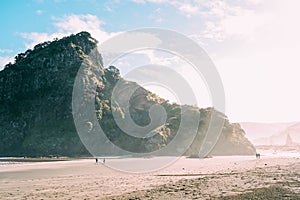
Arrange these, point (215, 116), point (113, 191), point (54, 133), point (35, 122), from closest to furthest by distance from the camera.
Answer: point (113, 191) < point (54, 133) < point (35, 122) < point (215, 116)

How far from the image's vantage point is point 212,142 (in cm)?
12962

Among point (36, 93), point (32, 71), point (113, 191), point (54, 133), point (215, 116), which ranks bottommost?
point (113, 191)

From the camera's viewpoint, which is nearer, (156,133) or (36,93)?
(156,133)

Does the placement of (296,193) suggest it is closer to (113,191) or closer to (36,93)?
(113,191)

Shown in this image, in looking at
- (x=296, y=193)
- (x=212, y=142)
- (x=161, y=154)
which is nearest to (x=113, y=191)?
(x=296, y=193)

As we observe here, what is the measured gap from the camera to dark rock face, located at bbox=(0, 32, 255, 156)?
11644cm

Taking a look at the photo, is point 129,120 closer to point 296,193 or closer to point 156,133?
point 156,133

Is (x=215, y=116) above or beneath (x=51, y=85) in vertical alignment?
beneath

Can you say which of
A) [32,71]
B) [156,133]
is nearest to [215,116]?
[156,133]

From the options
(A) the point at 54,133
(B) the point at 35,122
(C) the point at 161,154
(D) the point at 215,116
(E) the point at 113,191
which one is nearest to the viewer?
(E) the point at 113,191

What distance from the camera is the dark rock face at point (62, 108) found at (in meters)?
116

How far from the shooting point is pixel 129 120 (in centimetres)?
13450

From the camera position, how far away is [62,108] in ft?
424

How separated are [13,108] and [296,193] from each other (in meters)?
132
